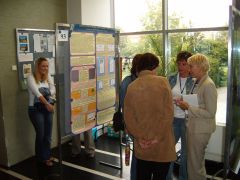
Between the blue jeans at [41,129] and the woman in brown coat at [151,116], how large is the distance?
185 centimetres

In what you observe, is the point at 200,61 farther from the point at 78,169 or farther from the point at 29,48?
the point at 29,48

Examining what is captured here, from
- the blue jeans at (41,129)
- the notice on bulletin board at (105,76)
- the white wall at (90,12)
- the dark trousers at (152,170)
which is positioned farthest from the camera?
the white wall at (90,12)

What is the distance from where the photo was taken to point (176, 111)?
2.79m

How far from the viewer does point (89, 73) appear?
3.06 metres

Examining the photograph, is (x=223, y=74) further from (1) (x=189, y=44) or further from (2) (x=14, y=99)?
(2) (x=14, y=99)

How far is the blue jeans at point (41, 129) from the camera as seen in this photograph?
3496 millimetres

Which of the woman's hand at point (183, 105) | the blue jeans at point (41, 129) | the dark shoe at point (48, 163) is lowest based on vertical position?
the dark shoe at point (48, 163)

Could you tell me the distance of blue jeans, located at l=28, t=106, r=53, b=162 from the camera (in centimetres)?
350

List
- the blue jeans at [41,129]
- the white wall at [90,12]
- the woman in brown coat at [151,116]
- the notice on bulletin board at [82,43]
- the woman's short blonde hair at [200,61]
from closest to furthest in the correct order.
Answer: the woman in brown coat at [151,116], the woman's short blonde hair at [200,61], the notice on bulletin board at [82,43], the blue jeans at [41,129], the white wall at [90,12]

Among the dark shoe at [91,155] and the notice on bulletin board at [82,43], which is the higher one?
the notice on bulletin board at [82,43]

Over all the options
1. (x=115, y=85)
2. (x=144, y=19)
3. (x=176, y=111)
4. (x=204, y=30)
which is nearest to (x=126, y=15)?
(x=144, y=19)

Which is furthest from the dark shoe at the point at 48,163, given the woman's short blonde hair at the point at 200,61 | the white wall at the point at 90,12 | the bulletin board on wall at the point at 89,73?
the woman's short blonde hair at the point at 200,61

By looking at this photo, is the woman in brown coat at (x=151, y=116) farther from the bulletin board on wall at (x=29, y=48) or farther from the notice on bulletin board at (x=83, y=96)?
the bulletin board on wall at (x=29, y=48)

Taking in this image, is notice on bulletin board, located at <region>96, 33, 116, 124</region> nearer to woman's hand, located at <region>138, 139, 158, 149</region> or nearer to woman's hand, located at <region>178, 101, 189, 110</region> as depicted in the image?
woman's hand, located at <region>178, 101, 189, 110</region>
